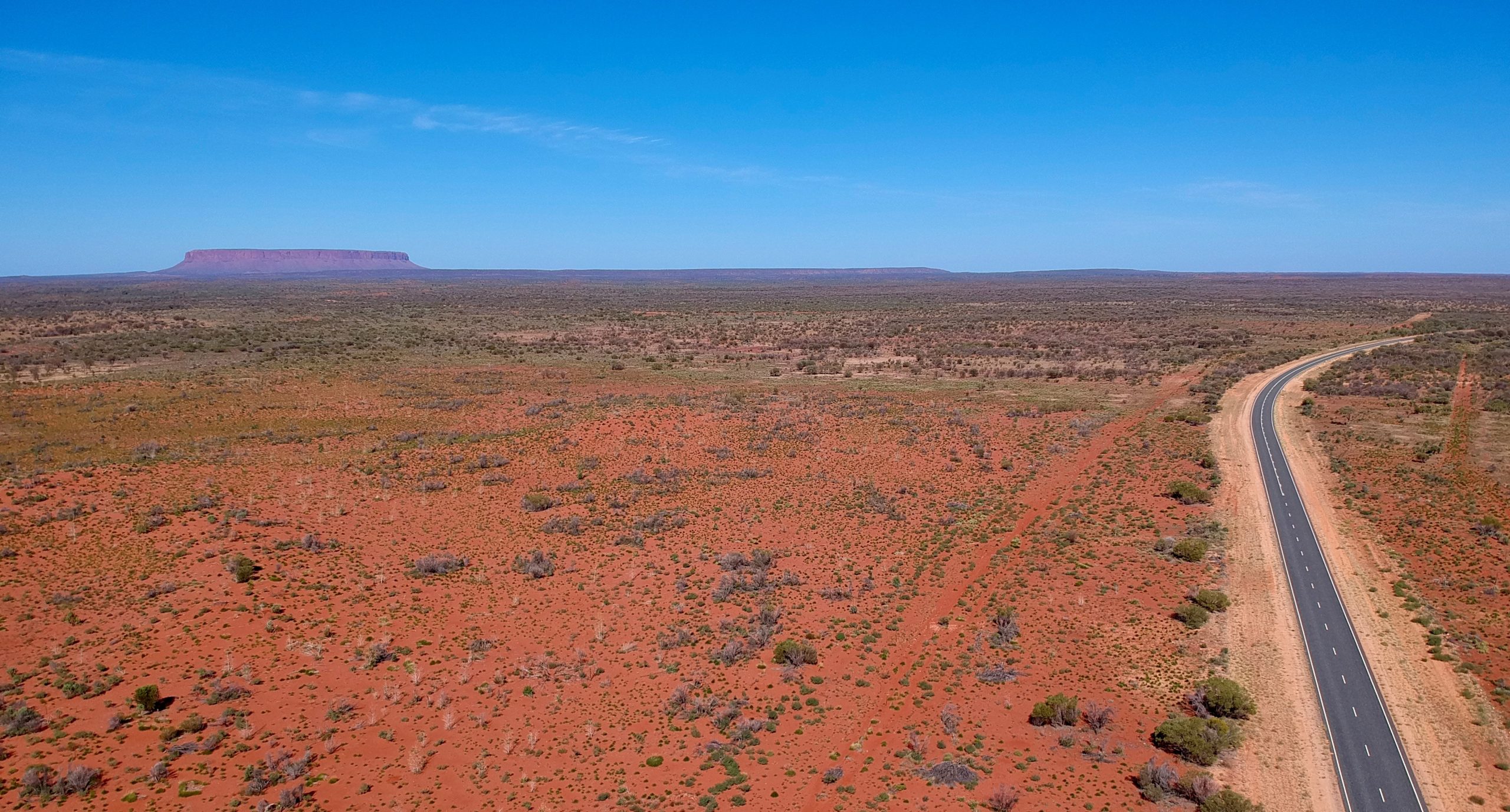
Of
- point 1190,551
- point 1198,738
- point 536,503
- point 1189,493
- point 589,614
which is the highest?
point 1189,493

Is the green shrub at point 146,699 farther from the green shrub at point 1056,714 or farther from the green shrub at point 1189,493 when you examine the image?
the green shrub at point 1189,493

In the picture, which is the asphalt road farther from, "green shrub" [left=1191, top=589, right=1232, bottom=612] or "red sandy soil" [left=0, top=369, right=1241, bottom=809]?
"red sandy soil" [left=0, top=369, right=1241, bottom=809]

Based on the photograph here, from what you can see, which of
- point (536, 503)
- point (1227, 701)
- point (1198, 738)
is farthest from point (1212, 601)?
point (536, 503)

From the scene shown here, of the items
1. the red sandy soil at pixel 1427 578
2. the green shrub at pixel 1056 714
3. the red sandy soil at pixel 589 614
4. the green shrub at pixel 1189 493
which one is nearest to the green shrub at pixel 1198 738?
the red sandy soil at pixel 589 614

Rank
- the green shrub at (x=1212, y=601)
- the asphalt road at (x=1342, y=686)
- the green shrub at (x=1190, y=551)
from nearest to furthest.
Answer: the asphalt road at (x=1342, y=686) → the green shrub at (x=1212, y=601) → the green shrub at (x=1190, y=551)

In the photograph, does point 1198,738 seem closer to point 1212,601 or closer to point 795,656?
point 1212,601

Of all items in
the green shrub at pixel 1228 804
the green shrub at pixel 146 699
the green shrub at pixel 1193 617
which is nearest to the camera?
the green shrub at pixel 1228 804
